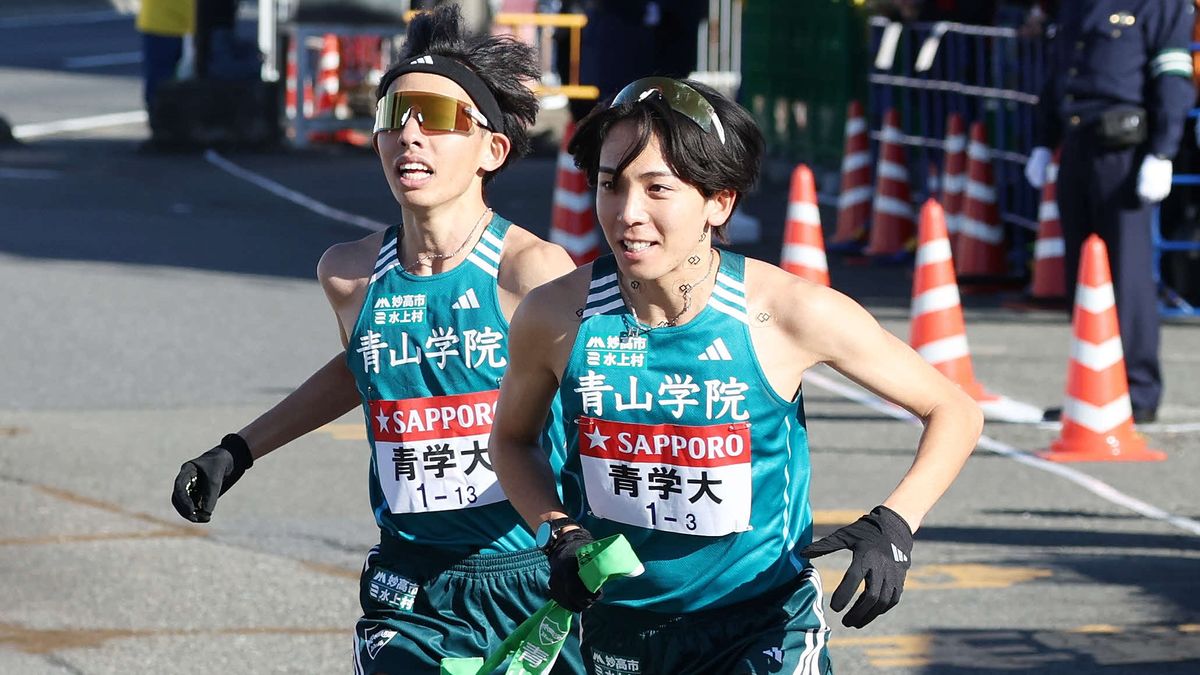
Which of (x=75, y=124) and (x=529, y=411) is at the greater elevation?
(x=529, y=411)

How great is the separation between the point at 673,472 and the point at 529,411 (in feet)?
1.00

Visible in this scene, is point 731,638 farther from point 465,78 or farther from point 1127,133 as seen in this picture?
point 1127,133

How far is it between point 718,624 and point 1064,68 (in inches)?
261

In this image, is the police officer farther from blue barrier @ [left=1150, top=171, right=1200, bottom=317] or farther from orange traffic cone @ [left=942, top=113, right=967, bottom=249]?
orange traffic cone @ [left=942, top=113, right=967, bottom=249]

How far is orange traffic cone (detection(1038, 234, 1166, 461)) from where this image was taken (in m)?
8.83

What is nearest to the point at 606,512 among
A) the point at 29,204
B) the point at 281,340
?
the point at 281,340

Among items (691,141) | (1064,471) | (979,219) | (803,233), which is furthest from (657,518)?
(979,219)

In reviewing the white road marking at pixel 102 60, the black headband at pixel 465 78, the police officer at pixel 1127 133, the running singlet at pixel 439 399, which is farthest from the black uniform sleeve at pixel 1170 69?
the white road marking at pixel 102 60

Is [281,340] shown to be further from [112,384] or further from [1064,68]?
[1064,68]

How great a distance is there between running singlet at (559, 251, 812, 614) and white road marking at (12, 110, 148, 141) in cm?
1935

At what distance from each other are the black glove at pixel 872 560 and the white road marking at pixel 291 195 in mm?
11168

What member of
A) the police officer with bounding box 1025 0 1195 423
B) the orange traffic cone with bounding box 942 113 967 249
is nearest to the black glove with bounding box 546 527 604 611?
the police officer with bounding box 1025 0 1195 423

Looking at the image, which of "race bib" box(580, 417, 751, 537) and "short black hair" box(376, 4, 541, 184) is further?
"short black hair" box(376, 4, 541, 184)

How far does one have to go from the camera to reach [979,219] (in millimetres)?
13555
